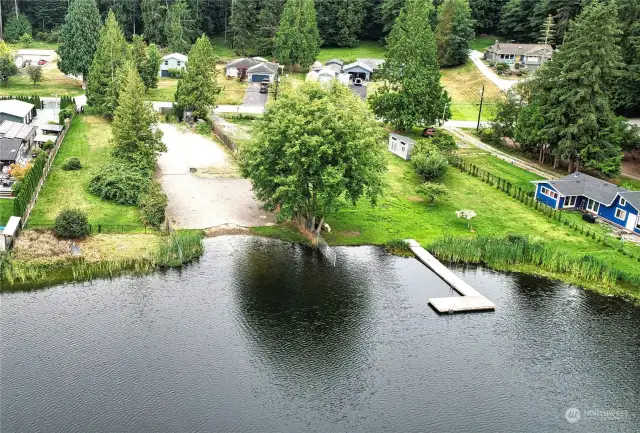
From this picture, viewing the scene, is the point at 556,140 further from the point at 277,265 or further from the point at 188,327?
the point at 188,327

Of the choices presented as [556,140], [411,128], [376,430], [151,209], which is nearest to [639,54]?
[556,140]

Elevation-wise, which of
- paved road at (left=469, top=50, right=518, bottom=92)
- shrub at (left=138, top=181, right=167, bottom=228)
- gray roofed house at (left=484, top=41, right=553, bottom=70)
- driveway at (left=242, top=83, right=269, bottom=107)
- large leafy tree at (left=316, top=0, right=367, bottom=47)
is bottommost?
shrub at (left=138, top=181, right=167, bottom=228)

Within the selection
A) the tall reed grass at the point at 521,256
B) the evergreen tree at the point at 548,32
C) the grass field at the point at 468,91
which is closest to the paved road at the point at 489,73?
the grass field at the point at 468,91

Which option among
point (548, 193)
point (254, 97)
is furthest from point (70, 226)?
point (254, 97)

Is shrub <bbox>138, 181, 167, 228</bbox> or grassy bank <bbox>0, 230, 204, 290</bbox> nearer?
grassy bank <bbox>0, 230, 204, 290</bbox>

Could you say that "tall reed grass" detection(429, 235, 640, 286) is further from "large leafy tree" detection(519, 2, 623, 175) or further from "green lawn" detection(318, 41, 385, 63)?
"green lawn" detection(318, 41, 385, 63)

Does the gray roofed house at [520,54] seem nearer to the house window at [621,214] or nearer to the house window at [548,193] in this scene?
the house window at [548,193]

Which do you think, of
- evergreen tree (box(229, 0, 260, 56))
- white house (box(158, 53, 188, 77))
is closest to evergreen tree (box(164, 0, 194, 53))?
white house (box(158, 53, 188, 77))
